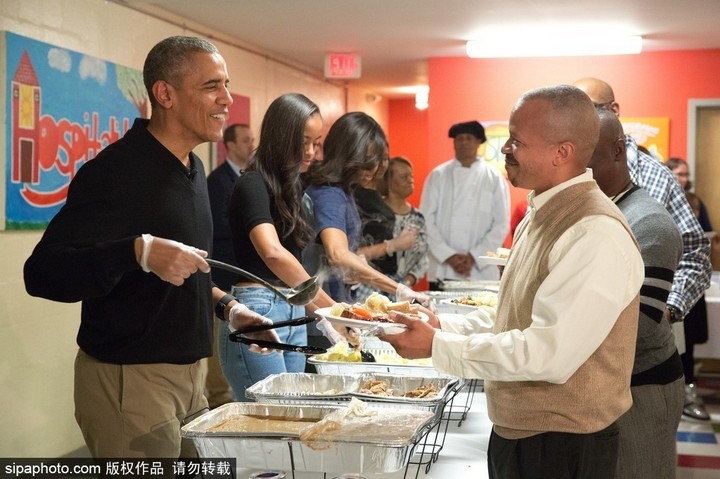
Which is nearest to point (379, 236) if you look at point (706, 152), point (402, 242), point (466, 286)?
point (402, 242)

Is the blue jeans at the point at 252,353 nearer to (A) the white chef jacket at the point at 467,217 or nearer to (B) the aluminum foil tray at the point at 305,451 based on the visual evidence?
(B) the aluminum foil tray at the point at 305,451

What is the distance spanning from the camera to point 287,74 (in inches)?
325

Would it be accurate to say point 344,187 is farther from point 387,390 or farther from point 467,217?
point 467,217

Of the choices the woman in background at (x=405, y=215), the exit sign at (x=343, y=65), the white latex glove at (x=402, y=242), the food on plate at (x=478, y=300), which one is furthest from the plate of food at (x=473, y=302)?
the exit sign at (x=343, y=65)

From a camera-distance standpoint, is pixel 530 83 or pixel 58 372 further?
pixel 530 83

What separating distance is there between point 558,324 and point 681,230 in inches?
59.9

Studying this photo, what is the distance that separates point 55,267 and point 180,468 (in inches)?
19.2

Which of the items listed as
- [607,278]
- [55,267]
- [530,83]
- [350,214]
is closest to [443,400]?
[607,278]

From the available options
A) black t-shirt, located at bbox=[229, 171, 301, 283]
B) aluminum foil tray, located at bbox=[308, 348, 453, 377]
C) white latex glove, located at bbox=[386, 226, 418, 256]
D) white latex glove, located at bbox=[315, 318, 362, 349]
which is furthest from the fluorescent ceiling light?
aluminum foil tray, located at bbox=[308, 348, 453, 377]

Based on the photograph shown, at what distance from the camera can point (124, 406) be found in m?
A: 1.96

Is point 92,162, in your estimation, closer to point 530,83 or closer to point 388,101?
point 530,83

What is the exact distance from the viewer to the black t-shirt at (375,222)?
4.75 m

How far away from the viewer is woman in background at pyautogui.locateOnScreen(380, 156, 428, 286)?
543cm

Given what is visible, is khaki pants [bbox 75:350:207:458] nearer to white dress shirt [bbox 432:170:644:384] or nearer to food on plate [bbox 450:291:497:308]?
white dress shirt [bbox 432:170:644:384]
